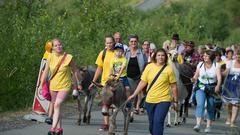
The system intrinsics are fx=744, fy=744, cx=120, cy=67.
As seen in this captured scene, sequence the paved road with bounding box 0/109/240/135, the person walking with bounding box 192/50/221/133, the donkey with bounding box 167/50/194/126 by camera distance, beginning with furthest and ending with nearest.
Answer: the donkey with bounding box 167/50/194/126, the person walking with bounding box 192/50/221/133, the paved road with bounding box 0/109/240/135

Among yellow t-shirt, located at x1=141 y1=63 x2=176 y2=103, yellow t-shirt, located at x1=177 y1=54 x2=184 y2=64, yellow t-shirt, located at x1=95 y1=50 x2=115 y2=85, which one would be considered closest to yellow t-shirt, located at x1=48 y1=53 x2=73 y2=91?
yellow t-shirt, located at x1=141 y1=63 x2=176 y2=103

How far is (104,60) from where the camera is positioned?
15914mm

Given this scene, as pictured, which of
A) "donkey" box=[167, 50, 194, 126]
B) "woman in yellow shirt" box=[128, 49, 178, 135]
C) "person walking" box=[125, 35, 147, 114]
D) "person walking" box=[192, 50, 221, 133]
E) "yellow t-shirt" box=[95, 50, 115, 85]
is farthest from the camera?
"donkey" box=[167, 50, 194, 126]

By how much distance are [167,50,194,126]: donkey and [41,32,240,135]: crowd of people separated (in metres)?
0.18

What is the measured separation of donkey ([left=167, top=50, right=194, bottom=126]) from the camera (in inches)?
707

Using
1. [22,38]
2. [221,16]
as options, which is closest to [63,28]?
[22,38]

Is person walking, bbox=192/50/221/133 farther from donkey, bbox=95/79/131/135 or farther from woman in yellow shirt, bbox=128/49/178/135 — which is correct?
woman in yellow shirt, bbox=128/49/178/135

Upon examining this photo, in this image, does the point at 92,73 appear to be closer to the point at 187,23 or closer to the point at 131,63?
the point at 131,63

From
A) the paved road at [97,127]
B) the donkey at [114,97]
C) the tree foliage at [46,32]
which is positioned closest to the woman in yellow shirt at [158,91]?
the paved road at [97,127]

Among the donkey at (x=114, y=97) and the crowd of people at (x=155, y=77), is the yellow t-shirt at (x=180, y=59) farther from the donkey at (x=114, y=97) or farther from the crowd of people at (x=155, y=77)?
the donkey at (x=114, y=97)

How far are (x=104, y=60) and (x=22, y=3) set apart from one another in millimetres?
11230

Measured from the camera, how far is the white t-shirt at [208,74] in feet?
54.0

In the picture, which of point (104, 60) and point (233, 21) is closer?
point (104, 60)

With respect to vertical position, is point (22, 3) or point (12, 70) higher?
point (22, 3)
